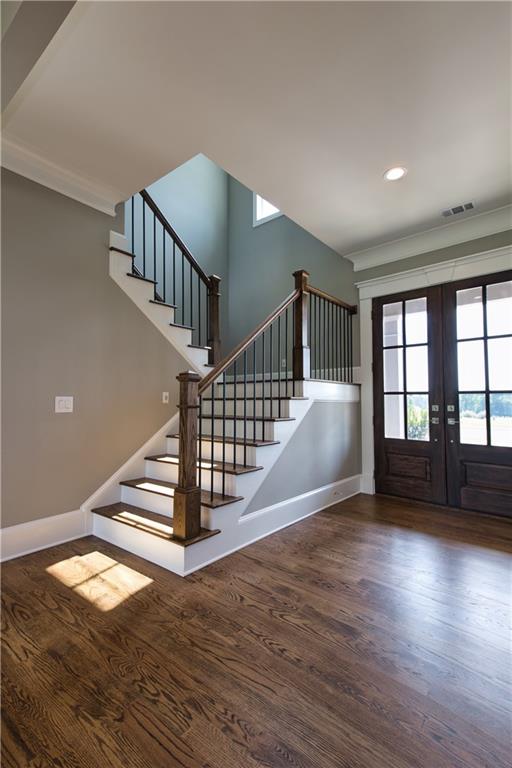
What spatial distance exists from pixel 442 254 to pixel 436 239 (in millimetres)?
163

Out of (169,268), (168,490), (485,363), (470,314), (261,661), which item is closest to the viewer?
(261,661)

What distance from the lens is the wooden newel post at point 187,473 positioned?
2102 millimetres

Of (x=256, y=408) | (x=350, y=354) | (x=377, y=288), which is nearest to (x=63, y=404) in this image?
(x=256, y=408)

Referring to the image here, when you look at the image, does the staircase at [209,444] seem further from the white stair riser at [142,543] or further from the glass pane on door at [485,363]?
the glass pane on door at [485,363]

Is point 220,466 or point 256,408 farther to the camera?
point 256,408

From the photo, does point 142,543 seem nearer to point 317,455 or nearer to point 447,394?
point 317,455

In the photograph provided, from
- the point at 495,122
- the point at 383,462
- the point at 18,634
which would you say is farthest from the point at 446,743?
the point at 495,122

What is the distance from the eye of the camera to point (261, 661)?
54.5 inches

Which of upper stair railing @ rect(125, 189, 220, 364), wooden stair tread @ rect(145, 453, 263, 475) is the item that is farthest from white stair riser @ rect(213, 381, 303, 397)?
wooden stair tread @ rect(145, 453, 263, 475)

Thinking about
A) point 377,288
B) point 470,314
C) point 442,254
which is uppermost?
point 442,254

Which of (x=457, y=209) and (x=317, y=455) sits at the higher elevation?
(x=457, y=209)

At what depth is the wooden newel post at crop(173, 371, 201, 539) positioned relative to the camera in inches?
82.7

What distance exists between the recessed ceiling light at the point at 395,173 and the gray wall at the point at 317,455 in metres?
1.96

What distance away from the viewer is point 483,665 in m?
1.37
